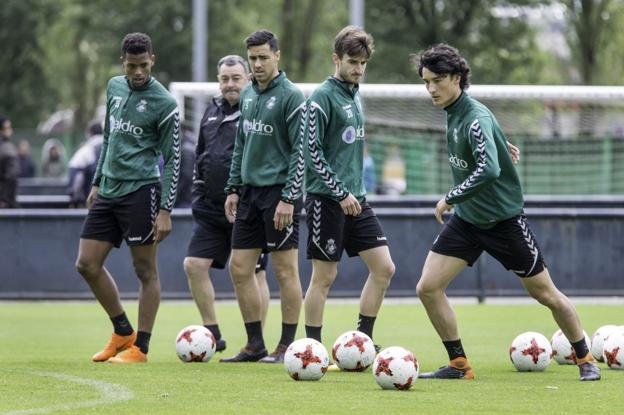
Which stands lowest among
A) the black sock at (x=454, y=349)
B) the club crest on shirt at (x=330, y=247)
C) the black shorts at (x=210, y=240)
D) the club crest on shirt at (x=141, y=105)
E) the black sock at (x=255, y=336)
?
the black sock at (x=255, y=336)

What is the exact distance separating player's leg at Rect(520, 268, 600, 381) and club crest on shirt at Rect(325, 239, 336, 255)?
1.50 m

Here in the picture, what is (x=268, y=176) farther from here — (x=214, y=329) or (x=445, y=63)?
(x=214, y=329)

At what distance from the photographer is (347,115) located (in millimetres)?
10461

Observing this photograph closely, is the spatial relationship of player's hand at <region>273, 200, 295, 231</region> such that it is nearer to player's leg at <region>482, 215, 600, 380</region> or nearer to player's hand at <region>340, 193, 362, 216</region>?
player's hand at <region>340, 193, 362, 216</region>

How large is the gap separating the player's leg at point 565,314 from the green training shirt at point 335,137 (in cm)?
154

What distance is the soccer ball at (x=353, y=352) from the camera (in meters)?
10.2

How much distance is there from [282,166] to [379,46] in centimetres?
3318

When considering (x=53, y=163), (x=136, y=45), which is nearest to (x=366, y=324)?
(x=136, y=45)

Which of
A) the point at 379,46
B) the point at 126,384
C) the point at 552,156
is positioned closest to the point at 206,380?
the point at 126,384

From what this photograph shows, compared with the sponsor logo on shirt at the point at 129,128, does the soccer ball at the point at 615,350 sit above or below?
below

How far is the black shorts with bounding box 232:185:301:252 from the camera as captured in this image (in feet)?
35.1

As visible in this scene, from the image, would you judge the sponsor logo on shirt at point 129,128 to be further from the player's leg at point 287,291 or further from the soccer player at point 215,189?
the player's leg at point 287,291

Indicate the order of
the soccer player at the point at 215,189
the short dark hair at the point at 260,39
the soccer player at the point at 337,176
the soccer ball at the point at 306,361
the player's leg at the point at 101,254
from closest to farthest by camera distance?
the soccer ball at the point at 306,361 → the soccer player at the point at 337,176 → the short dark hair at the point at 260,39 → the player's leg at the point at 101,254 → the soccer player at the point at 215,189

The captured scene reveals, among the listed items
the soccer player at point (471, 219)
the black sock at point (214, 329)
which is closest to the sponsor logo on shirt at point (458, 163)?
the soccer player at point (471, 219)
